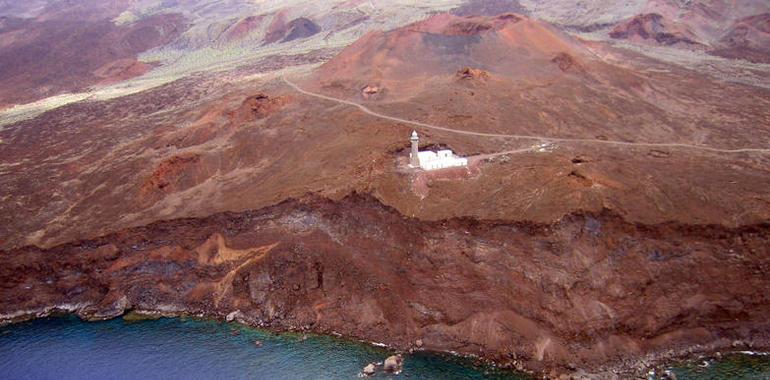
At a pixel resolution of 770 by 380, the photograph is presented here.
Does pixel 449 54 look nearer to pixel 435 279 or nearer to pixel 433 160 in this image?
pixel 433 160

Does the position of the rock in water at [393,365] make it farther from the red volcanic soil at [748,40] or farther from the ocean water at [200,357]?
the red volcanic soil at [748,40]

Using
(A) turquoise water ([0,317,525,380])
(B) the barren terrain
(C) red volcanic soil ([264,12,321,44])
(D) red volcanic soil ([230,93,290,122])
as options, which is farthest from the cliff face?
(C) red volcanic soil ([264,12,321,44])

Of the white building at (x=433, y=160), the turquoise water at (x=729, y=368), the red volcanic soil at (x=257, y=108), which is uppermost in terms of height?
the red volcanic soil at (x=257, y=108)

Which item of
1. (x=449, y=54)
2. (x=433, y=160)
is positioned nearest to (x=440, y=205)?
(x=433, y=160)

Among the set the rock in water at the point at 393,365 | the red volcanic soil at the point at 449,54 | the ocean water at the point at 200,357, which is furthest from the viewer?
the red volcanic soil at the point at 449,54

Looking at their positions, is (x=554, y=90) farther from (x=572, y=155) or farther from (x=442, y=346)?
(x=442, y=346)

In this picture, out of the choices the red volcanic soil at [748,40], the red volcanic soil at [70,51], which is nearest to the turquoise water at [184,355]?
the red volcanic soil at [70,51]

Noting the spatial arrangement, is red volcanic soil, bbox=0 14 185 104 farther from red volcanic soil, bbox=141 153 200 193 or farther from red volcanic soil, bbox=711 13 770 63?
red volcanic soil, bbox=711 13 770 63
